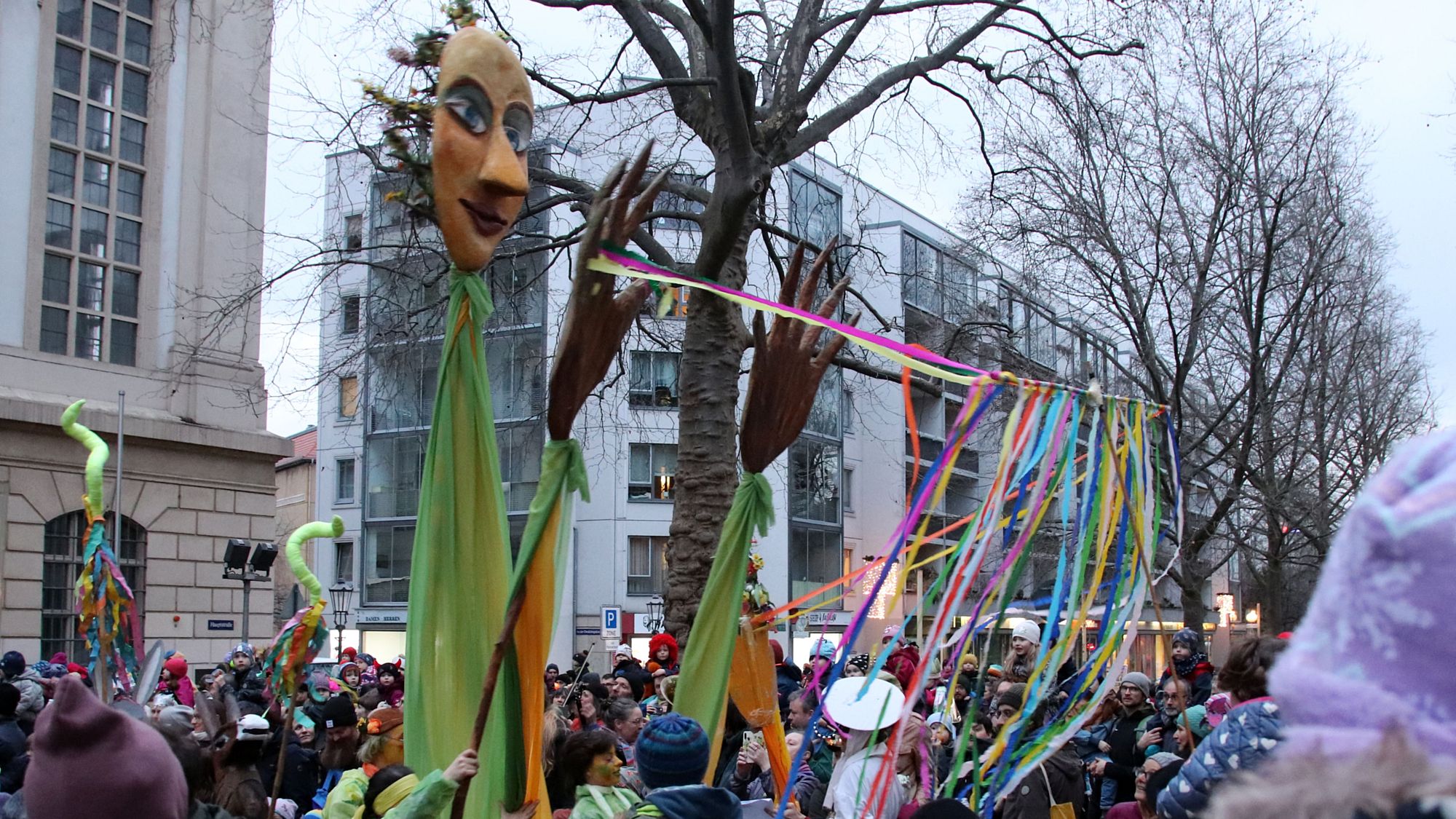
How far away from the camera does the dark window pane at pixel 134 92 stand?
19250 millimetres

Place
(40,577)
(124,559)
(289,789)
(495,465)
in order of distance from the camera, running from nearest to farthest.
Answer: (495,465)
(289,789)
(40,577)
(124,559)

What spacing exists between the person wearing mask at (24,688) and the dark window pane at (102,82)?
11684 mm

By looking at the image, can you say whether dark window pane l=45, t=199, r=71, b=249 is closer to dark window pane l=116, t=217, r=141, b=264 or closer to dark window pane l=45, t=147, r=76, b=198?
dark window pane l=45, t=147, r=76, b=198

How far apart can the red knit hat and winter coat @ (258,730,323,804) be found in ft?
15.8

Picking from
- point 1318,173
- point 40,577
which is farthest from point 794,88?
point 40,577

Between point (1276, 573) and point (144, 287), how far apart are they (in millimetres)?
17711

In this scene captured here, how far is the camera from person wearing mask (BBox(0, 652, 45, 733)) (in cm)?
743

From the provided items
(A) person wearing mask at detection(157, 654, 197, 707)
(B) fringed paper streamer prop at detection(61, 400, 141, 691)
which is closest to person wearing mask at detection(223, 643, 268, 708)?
(A) person wearing mask at detection(157, 654, 197, 707)

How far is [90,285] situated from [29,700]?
1271 centimetres

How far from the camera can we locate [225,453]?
20422 millimetres

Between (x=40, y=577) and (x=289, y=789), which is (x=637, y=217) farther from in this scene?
(x=40, y=577)

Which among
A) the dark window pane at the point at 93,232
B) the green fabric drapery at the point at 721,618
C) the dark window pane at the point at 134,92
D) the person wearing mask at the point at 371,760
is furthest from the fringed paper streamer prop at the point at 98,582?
the dark window pane at the point at 134,92

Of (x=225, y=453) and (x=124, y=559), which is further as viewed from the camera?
(x=225, y=453)

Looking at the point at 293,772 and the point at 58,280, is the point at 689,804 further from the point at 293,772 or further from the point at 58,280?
the point at 58,280
